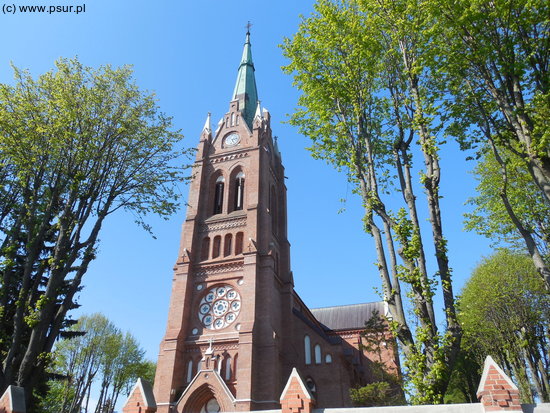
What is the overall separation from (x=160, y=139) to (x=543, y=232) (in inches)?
628

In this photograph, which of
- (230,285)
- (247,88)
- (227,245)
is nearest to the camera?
(230,285)

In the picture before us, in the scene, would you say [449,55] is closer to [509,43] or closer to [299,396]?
[509,43]

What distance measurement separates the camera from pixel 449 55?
37.6 ft

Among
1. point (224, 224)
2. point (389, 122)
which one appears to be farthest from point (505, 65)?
point (224, 224)

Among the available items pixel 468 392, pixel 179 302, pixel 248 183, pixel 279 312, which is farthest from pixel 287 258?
pixel 468 392

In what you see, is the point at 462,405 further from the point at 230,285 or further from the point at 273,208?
the point at 273,208

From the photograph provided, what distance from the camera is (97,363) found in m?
36.2

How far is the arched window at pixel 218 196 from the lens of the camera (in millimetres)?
31436

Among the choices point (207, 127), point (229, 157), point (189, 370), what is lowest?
point (189, 370)

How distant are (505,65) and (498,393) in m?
8.86

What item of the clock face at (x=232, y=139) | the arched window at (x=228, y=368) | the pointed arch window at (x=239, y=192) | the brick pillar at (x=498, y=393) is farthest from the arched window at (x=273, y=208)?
the brick pillar at (x=498, y=393)

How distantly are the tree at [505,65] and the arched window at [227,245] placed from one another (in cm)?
1951

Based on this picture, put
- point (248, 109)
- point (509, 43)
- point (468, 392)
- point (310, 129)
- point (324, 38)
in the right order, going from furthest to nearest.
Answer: point (248, 109)
point (468, 392)
point (310, 129)
point (324, 38)
point (509, 43)

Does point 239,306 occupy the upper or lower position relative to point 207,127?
lower
